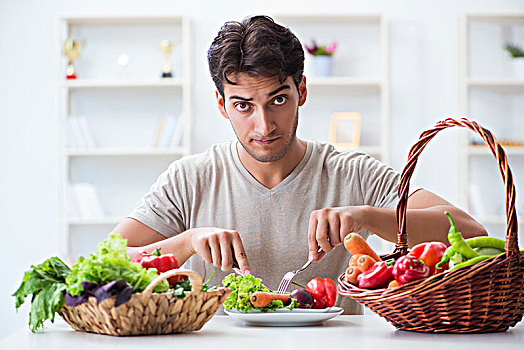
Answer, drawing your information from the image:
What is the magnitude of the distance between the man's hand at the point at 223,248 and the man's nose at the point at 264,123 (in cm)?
38

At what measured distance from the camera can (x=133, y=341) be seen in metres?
1.16

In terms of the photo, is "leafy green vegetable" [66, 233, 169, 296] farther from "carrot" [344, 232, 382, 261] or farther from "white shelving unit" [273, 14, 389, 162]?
"white shelving unit" [273, 14, 389, 162]

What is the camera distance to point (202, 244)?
1.52 m

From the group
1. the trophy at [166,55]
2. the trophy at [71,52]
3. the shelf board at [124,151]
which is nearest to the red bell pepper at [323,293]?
the shelf board at [124,151]

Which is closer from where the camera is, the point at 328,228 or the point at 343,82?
the point at 328,228

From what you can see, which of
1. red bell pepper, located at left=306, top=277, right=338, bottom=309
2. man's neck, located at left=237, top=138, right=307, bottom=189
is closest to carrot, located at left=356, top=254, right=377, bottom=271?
red bell pepper, located at left=306, top=277, right=338, bottom=309

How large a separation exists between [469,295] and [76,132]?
3358 mm

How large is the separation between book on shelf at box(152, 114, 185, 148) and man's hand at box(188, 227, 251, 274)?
256 centimetres

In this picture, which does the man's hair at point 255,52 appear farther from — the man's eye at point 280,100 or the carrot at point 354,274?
the carrot at point 354,274

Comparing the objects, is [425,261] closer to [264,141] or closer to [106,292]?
[106,292]

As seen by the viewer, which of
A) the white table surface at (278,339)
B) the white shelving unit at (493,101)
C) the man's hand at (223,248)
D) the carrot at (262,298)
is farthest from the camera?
the white shelving unit at (493,101)

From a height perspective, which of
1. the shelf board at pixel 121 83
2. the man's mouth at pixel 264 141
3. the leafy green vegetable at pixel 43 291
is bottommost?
the leafy green vegetable at pixel 43 291

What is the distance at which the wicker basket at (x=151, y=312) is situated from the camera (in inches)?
45.3

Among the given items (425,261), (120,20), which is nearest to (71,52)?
(120,20)
